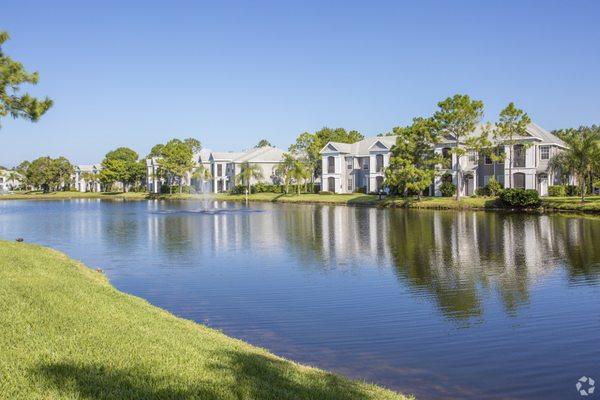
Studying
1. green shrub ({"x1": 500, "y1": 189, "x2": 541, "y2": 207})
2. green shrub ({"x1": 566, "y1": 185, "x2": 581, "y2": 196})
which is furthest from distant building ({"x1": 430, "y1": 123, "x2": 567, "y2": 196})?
green shrub ({"x1": 500, "y1": 189, "x2": 541, "y2": 207})

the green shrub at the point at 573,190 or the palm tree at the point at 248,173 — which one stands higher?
the palm tree at the point at 248,173

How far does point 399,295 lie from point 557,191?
1988 inches

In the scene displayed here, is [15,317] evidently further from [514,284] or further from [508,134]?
[508,134]

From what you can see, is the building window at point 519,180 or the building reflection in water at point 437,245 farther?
the building window at point 519,180

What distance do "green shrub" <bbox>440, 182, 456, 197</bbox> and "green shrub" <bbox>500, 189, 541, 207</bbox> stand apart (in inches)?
473

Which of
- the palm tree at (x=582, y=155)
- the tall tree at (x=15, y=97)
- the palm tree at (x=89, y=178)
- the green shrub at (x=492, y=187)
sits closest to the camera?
the tall tree at (x=15, y=97)

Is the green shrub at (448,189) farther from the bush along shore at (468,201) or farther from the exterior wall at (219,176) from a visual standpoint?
the exterior wall at (219,176)

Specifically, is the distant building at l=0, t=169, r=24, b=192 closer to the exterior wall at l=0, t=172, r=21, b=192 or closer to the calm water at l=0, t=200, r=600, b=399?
the exterior wall at l=0, t=172, r=21, b=192

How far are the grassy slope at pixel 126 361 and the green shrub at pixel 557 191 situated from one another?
58021 millimetres

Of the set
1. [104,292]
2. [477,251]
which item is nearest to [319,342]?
[104,292]

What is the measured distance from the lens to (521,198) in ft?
184

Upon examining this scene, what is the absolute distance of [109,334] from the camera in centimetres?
1016

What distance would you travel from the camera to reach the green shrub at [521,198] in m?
55.8

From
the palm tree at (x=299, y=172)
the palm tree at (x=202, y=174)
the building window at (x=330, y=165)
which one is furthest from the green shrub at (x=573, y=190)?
the palm tree at (x=202, y=174)
